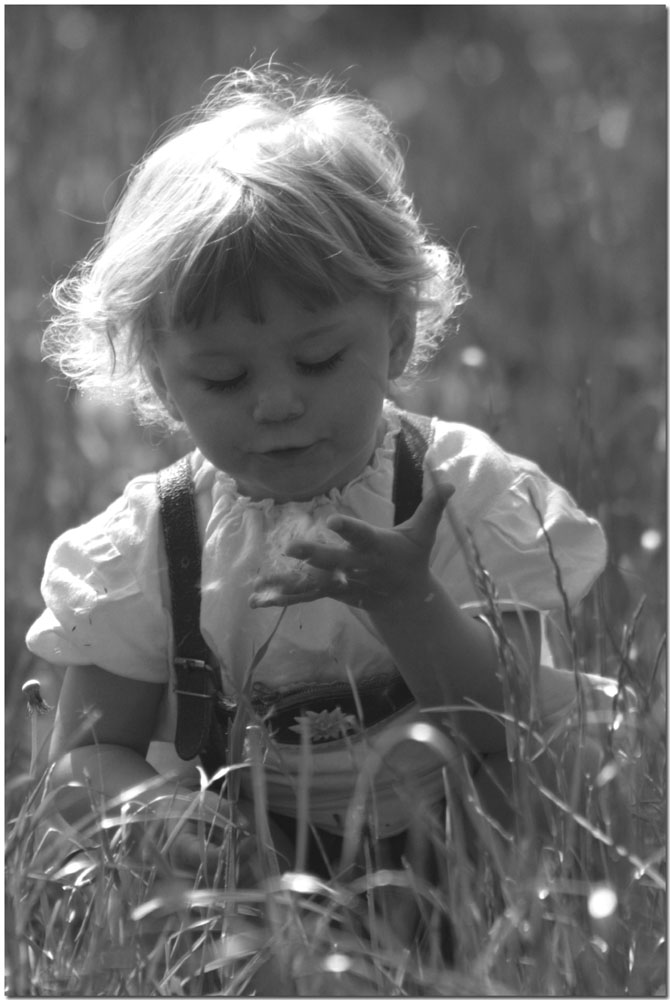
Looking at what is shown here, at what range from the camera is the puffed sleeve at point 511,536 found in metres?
2.10

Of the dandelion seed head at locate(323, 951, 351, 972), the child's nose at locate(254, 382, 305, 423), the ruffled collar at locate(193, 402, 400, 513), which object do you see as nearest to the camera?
the dandelion seed head at locate(323, 951, 351, 972)

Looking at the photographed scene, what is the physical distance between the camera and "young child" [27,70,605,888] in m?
1.95

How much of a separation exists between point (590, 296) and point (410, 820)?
2.42 m

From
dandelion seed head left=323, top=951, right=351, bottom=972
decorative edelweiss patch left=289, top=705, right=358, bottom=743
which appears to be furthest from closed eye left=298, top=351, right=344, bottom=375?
dandelion seed head left=323, top=951, right=351, bottom=972

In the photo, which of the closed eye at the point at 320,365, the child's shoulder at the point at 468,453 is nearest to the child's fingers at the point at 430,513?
the closed eye at the point at 320,365

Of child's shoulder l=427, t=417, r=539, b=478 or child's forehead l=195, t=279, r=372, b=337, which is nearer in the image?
child's forehead l=195, t=279, r=372, b=337

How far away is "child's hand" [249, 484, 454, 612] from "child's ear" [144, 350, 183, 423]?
468 millimetres

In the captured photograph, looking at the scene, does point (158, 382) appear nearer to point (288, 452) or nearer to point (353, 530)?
point (288, 452)

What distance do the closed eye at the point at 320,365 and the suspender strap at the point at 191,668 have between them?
0.34 m

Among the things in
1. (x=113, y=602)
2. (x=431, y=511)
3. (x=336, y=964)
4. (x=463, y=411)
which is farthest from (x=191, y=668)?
(x=463, y=411)

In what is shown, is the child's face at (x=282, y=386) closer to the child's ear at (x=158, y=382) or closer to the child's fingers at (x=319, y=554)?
the child's ear at (x=158, y=382)

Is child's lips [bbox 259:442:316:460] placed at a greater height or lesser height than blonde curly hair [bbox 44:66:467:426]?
lesser

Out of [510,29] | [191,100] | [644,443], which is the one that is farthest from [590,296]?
[510,29]

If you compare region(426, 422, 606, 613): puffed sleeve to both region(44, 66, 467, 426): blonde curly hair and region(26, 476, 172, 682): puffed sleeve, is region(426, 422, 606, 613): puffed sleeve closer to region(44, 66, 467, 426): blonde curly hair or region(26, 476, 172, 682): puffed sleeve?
region(44, 66, 467, 426): blonde curly hair
